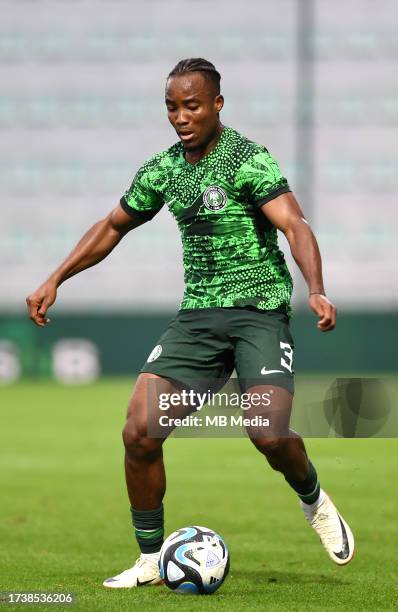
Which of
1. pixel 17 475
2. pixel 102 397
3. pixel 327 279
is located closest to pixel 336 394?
pixel 17 475

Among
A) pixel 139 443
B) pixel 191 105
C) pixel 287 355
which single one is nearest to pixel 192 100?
pixel 191 105

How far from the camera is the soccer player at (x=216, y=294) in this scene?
6320mm

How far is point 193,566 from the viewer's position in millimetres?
6254

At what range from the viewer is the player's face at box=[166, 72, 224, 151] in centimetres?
634

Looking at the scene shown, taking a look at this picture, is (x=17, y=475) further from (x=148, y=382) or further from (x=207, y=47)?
(x=207, y=47)

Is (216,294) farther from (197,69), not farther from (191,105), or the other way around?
(197,69)

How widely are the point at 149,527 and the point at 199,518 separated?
10.2ft

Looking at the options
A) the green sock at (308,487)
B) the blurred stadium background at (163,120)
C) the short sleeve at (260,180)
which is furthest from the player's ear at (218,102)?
the blurred stadium background at (163,120)

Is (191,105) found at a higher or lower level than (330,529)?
higher

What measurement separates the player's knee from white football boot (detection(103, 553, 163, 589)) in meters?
0.58

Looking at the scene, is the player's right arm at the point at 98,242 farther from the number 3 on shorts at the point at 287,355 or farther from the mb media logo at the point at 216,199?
the number 3 on shorts at the point at 287,355

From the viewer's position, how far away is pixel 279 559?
25.4 feet

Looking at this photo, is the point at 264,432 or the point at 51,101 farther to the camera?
the point at 51,101

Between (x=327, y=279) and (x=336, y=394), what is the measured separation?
3653cm
